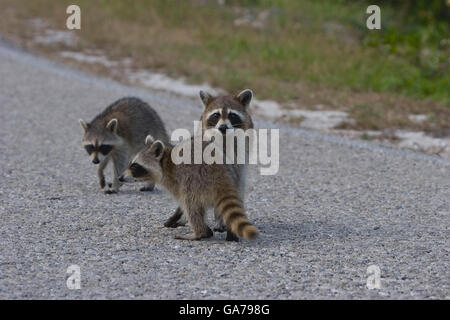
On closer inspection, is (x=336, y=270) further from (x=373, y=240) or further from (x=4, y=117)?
(x=4, y=117)

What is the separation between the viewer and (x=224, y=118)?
23.0 ft

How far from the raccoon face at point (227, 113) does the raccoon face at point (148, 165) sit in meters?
0.59

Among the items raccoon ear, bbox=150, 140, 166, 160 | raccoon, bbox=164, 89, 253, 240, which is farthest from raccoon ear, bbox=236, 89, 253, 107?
raccoon ear, bbox=150, 140, 166, 160

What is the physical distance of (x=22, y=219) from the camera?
703cm

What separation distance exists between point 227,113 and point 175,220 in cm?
102

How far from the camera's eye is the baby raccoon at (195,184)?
20.3 ft

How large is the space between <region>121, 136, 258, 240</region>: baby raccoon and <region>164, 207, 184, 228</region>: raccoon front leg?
0.83 ft

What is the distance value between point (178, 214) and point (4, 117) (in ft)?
20.3

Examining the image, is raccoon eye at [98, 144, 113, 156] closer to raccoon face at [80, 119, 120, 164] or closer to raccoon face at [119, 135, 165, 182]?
raccoon face at [80, 119, 120, 164]

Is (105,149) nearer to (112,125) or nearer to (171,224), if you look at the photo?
(112,125)

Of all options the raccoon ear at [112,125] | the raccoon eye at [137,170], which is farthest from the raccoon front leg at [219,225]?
the raccoon ear at [112,125]

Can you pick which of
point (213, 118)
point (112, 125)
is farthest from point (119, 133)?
point (213, 118)
